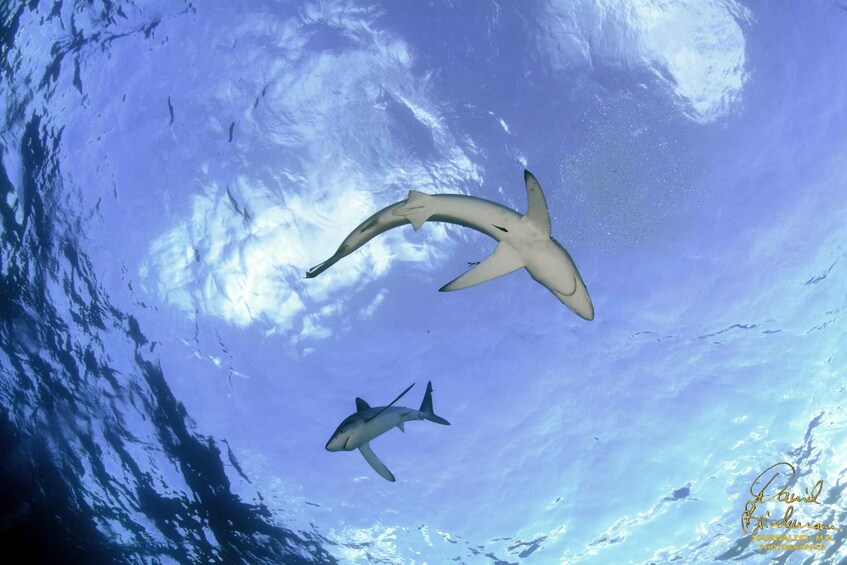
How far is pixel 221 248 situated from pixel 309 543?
1199cm

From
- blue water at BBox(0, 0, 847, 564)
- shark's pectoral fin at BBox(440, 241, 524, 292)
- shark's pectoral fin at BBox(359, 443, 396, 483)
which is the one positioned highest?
blue water at BBox(0, 0, 847, 564)

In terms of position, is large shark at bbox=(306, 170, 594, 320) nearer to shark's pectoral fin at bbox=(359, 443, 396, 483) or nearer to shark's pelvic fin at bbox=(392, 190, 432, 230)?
shark's pelvic fin at bbox=(392, 190, 432, 230)

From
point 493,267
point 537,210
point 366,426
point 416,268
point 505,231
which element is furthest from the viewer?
point 416,268

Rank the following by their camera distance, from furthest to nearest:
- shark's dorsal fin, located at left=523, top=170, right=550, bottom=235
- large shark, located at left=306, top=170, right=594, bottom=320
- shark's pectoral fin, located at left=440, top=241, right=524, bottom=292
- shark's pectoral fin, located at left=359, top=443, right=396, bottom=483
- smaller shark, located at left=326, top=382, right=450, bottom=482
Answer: shark's pectoral fin, located at left=359, top=443, right=396, bottom=483
smaller shark, located at left=326, top=382, right=450, bottom=482
shark's pectoral fin, located at left=440, top=241, right=524, bottom=292
large shark, located at left=306, top=170, right=594, bottom=320
shark's dorsal fin, located at left=523, top=170, right=550, bottom=235

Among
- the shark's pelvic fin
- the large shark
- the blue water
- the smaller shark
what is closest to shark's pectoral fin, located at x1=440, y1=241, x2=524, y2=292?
the large shark

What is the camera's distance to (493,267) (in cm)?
492

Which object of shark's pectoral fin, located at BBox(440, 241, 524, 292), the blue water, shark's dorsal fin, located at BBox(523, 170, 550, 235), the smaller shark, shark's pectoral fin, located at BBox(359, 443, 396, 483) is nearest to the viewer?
shark's dorsal fin, located at BBox(523, 170, 550, 235)

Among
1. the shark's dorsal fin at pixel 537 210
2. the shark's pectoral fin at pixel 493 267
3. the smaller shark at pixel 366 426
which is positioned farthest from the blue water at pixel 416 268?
the shark's dorsal fin at pixel 537 210

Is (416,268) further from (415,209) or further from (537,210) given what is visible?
(537,210)

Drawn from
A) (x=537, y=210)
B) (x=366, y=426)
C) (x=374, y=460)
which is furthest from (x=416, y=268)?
(x=537, y=210)

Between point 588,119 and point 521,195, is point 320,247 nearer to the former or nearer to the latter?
point 521,195

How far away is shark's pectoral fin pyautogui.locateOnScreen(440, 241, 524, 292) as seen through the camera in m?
4.83

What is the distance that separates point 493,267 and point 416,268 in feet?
25.1

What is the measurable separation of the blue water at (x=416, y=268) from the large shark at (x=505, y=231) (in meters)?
7.10
